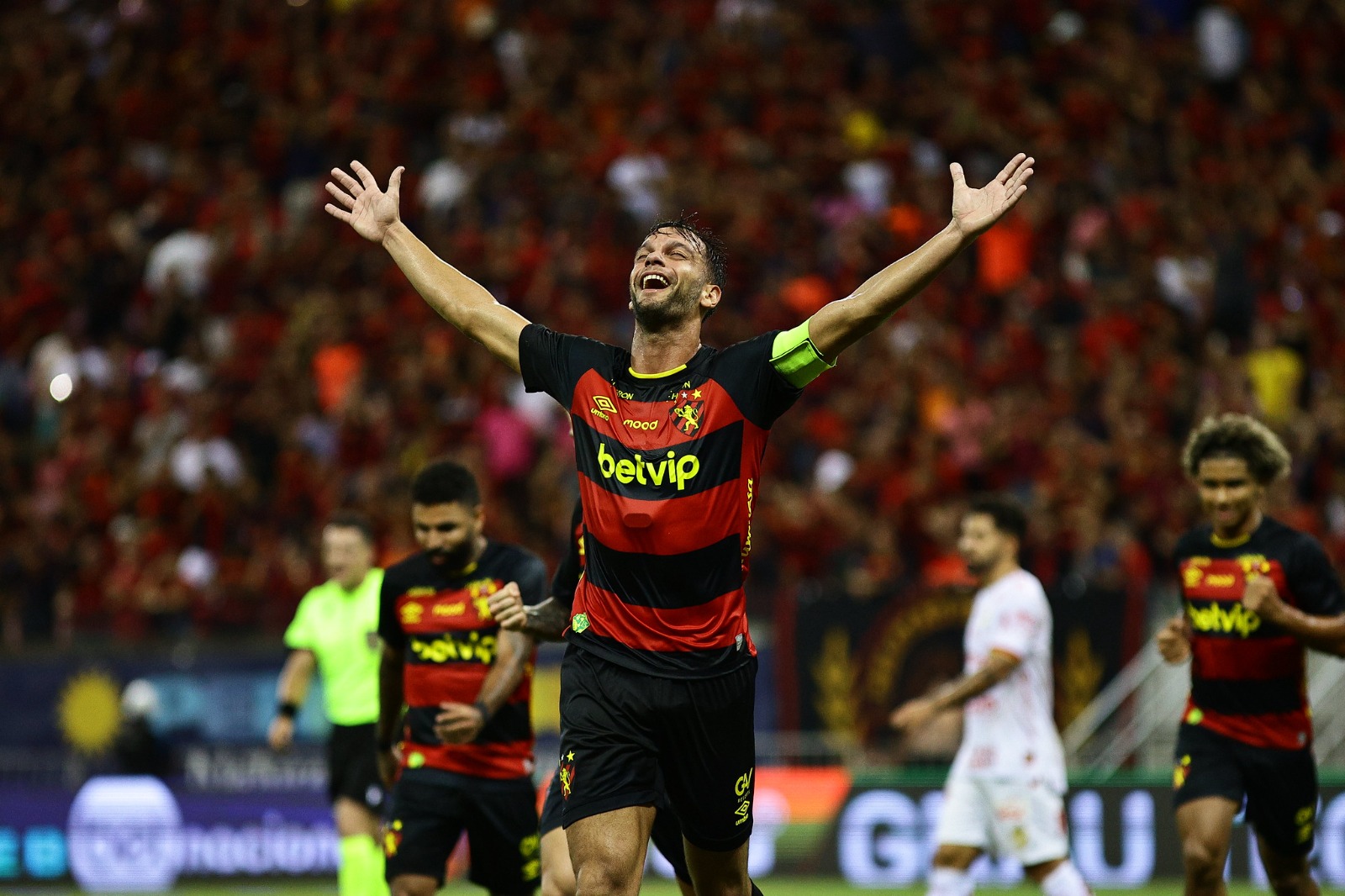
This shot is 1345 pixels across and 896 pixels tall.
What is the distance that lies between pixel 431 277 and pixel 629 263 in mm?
13242

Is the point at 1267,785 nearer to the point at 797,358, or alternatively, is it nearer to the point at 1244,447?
the point at 1244,447

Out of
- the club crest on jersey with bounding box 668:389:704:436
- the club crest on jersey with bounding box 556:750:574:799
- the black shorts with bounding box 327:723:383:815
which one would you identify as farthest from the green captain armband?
the black shorts with bounding box 327:723:383:815

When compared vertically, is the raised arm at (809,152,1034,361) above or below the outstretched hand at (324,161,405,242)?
below

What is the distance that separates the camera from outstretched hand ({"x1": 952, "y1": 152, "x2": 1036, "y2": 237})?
5.77 m

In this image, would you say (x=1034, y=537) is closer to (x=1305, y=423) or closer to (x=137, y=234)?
(x=1305, y=423)

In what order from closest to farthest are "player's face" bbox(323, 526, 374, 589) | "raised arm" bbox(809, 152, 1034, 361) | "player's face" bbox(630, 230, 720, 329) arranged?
"raised arm" bbox(809, 152, 1034, 361) → "player's face" bbox(630, 230, 720, 329) → "player's face" bbox(323, 526, 374, 589)

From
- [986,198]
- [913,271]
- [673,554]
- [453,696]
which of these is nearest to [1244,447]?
[986,198]

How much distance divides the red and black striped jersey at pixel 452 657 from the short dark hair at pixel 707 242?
228 centimetres

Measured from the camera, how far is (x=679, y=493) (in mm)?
5957

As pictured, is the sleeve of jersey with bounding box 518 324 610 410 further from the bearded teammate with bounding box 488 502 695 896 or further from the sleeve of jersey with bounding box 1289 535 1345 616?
the sleeve of jersey with bounding box 1289 535 1345 616

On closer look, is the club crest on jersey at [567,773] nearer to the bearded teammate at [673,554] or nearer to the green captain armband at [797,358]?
the bearded teammate at [673,554]

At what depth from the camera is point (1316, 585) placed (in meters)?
8.03

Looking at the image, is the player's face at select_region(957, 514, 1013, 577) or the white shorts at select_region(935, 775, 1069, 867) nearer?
the white shorts at select_region(935, 775, 1069, 867)

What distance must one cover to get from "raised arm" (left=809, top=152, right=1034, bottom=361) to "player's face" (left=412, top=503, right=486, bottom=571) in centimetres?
289
